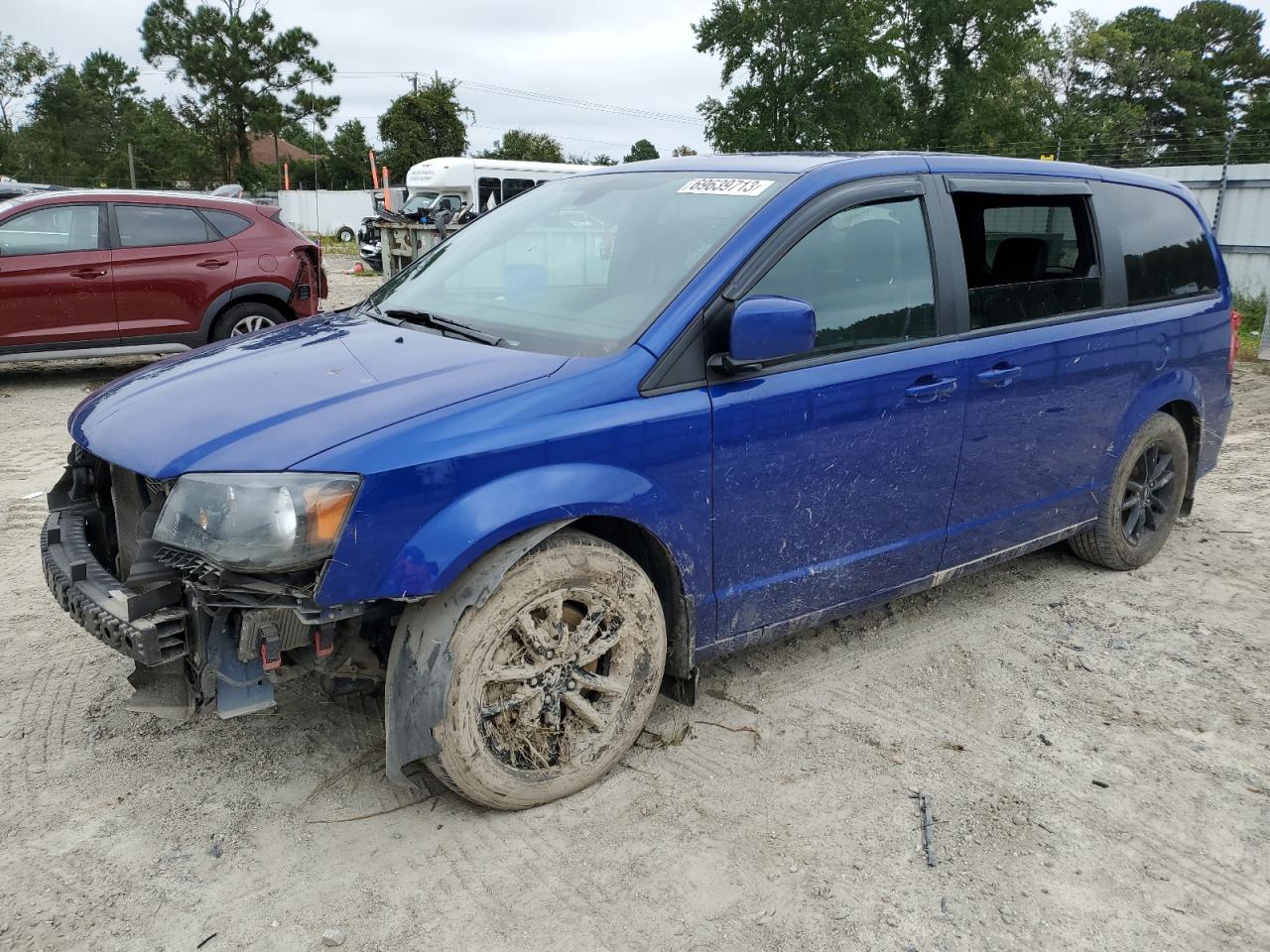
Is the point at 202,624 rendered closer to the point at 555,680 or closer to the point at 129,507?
the point at 129,507

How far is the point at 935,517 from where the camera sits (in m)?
3.65

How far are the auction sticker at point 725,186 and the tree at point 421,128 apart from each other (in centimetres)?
4381

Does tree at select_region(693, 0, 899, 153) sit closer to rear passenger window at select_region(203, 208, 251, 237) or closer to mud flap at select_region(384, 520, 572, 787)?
rear passenger window at select_region(203, 208, 251, 237)

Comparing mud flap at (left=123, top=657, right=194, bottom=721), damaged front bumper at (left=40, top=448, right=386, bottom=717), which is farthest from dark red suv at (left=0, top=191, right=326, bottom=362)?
mud flap at (left=123, top=657, right=194, bottom=721)

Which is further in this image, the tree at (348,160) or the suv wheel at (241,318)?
the tree at (348,160)

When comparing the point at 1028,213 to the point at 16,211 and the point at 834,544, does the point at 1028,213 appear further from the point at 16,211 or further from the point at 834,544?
the point at 16,211

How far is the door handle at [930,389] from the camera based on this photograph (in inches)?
134

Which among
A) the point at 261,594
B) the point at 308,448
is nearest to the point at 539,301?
the point at 308,448

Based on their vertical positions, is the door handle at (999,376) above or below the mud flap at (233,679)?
above

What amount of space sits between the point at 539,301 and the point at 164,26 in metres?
59.9

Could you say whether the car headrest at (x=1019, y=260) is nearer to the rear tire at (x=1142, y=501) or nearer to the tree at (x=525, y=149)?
the rear tire at (x=1142, y=501)

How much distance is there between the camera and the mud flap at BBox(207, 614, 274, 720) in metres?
2.49

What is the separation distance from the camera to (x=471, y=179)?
2239cm

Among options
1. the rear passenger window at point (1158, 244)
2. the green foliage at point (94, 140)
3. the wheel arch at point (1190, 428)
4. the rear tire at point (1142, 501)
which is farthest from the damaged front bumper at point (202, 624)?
the green foliage at point (94, 140)
